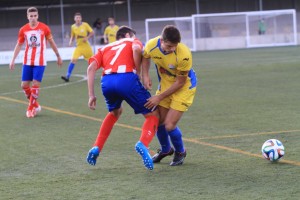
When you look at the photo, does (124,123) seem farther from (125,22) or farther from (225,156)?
(125,22)

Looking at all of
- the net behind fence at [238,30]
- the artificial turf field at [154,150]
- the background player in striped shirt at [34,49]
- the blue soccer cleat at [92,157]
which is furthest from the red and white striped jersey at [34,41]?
the net behind fence at [238,30]

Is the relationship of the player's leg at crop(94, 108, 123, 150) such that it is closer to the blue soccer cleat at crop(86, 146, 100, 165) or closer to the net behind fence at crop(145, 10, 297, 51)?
the blue soccer cleat at crop(86, 146, 100, 165)

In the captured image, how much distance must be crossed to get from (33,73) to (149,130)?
6.37 m

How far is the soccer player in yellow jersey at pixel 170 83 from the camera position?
7641 mm

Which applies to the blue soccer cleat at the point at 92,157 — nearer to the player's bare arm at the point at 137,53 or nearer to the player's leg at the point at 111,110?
the player's leg at the point at 111,110

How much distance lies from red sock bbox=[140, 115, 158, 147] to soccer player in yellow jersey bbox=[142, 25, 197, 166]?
0.47ft

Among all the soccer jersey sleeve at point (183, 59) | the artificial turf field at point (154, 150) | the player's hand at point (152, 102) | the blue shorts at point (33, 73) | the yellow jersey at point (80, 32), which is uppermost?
the yellow jersey at point (80, 32)

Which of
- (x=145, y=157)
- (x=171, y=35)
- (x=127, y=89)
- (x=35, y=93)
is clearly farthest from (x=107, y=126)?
(x=35, y=93)

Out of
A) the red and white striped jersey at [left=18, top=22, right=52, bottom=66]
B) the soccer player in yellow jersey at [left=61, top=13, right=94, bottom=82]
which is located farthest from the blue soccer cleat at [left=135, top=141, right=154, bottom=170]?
the soccer player in yellow jersey at [left=61, top=13, right=94, bottom=82]

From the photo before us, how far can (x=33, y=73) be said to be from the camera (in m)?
13.7

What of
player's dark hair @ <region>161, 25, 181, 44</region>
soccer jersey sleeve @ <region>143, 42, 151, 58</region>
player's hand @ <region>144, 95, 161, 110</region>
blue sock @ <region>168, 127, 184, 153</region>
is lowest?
blue sock @ <region>168, 127, 184, 153</region>

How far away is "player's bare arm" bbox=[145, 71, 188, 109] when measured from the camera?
7789 mm

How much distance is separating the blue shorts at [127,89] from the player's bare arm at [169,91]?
0.06m

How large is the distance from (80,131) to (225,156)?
3260mm
